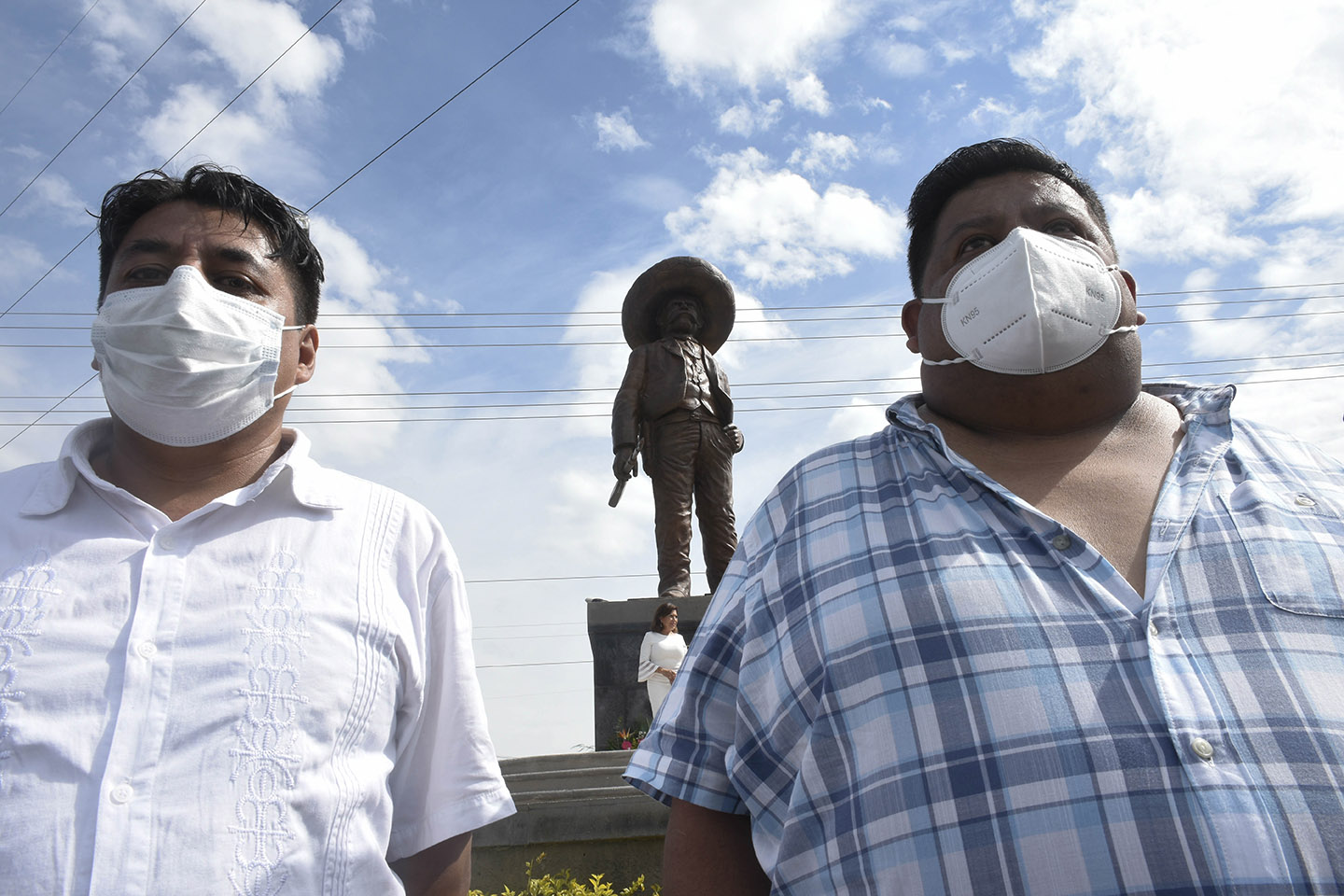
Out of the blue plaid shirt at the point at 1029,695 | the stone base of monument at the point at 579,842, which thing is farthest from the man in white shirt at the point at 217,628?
the stone base of monument at the point at 579,842

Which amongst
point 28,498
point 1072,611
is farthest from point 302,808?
point 1072,611

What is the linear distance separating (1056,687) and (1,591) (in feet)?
5.27

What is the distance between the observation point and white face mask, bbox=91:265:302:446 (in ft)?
6.27

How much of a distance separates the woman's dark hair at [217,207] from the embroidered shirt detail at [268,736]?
835mm

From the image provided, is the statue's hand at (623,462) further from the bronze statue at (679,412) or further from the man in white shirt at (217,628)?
the man in white shirt at (217,628)

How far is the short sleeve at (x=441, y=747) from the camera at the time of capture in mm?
1710

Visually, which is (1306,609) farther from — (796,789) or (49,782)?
(49,782)

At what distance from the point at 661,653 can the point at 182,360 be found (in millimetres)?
5229

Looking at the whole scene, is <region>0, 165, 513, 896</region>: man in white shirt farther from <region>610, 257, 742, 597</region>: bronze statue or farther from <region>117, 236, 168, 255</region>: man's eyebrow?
<region>610, 257, 742, 597</region>: bronze statue

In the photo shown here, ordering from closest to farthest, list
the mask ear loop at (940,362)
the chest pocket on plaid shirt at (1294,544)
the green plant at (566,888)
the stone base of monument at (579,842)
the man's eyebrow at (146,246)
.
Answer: the chest pocket on plaid shirt at (1294,544), the mask ear loop at (940,362), the man's eyebrow at (146,246), the green plant at (566,888), the stone base of monument at (579,842)

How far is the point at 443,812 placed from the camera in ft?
5.59

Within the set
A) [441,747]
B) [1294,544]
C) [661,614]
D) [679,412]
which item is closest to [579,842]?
[661,614]

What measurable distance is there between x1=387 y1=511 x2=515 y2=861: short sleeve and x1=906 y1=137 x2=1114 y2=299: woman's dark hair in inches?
47.0

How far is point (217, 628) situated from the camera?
1545 millimetres
